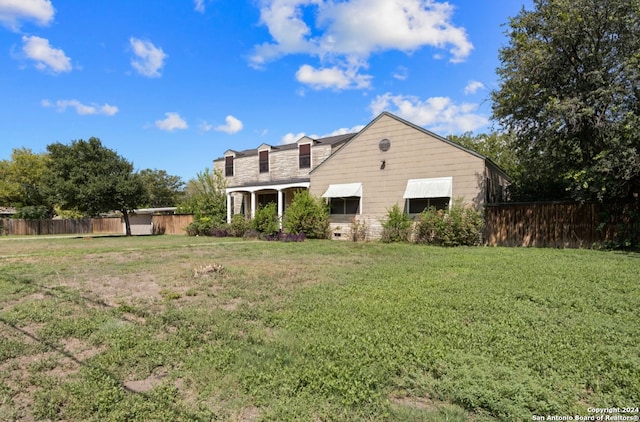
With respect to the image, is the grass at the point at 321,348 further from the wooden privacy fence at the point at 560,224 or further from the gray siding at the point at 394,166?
the gray siding at the point at 394,166

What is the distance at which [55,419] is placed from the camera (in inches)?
94.9

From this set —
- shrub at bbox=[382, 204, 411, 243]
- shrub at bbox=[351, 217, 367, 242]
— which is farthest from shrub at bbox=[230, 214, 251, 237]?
shrub at bbox=[382, 204, 411, 243]

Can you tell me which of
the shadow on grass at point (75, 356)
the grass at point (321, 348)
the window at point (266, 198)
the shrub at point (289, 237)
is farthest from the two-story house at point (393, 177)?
the shadow on grass at point (75, 356)

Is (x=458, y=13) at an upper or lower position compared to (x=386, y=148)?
upper

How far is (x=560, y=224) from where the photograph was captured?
12.9 metres

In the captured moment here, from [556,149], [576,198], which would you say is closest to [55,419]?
[576,198]

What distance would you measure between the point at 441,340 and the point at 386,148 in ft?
43.9

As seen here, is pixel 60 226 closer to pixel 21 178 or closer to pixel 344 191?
pixel 21 178

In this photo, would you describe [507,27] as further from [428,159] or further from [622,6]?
[428,159]

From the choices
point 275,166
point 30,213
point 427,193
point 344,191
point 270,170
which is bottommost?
point 30,213

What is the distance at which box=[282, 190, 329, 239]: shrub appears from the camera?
17.0 metres

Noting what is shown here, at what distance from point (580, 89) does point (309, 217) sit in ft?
38.7

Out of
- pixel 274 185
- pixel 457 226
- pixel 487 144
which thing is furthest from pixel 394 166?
pixel 487 144

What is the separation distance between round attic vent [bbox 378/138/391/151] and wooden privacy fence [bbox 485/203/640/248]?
5179 millimetres
